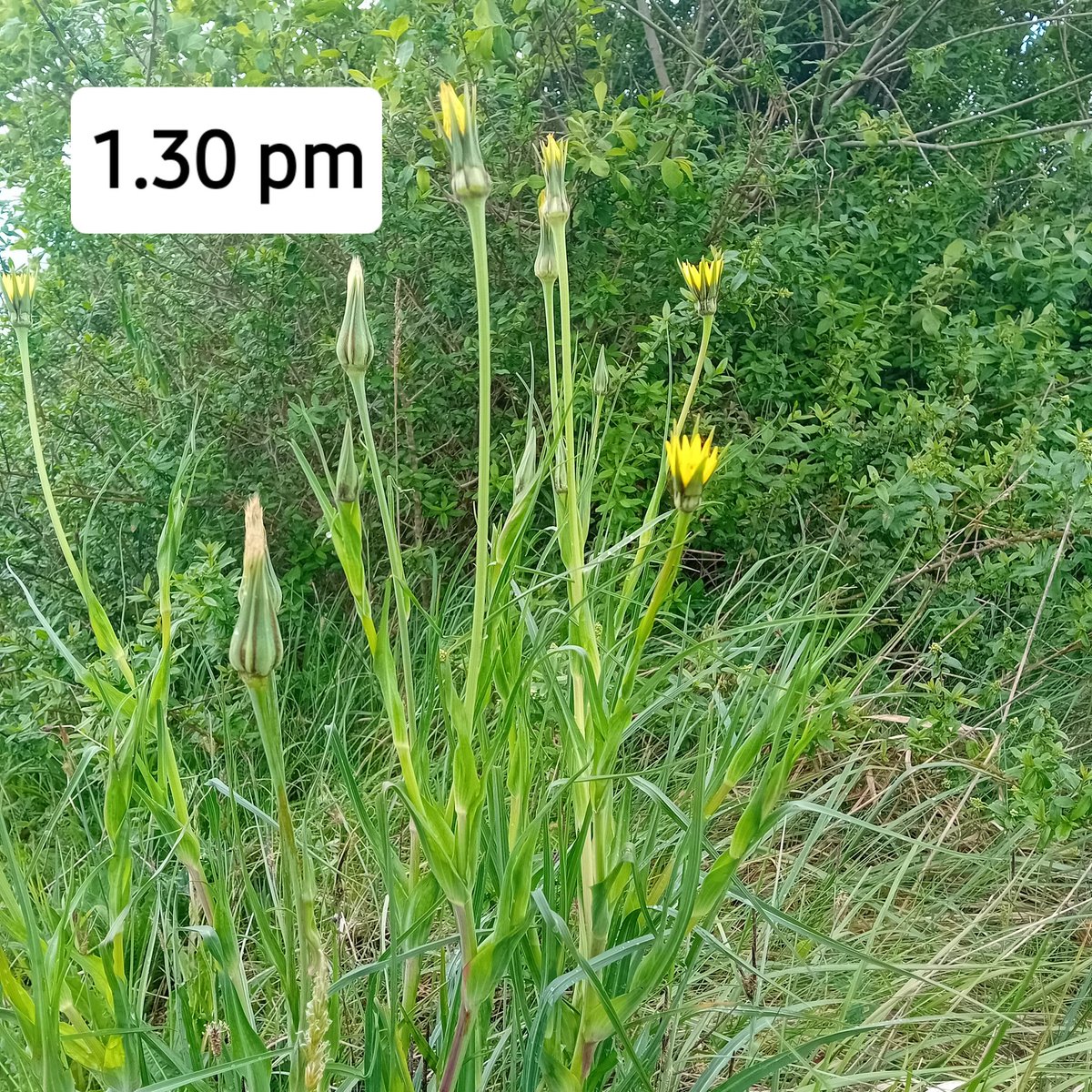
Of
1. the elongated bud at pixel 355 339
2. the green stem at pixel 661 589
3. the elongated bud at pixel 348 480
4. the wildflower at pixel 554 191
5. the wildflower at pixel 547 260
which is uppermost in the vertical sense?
the wildflower at pixel 554 191

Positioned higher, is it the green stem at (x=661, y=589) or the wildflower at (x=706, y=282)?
the wildflower at (x=706, y=282)

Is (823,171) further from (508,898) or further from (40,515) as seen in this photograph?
(508,898)

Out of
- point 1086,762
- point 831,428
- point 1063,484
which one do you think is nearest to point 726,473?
point 831,428

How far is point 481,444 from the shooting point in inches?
22.5

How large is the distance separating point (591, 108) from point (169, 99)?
47.8 inches

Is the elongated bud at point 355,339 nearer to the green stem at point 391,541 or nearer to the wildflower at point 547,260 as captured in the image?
the green stem at point 391,541

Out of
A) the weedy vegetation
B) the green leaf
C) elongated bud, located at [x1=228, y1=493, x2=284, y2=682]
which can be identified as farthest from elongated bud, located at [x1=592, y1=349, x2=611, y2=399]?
the green leaf

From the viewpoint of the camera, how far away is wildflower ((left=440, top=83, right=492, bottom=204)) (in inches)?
22.2

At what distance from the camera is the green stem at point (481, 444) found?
1.76 feet

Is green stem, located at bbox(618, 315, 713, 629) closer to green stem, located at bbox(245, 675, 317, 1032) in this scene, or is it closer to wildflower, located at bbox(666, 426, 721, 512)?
wildflower, located at bbox(666, 426, 721, 512)

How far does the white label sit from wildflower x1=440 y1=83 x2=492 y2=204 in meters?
0.35

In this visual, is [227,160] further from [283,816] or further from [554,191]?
[283,816]

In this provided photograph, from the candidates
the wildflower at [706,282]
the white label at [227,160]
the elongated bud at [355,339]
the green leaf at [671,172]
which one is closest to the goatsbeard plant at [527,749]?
the elongated bud at [355,339]

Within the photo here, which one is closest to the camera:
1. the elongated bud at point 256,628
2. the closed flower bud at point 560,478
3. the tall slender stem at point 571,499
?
the elongated bud at point 256,628
